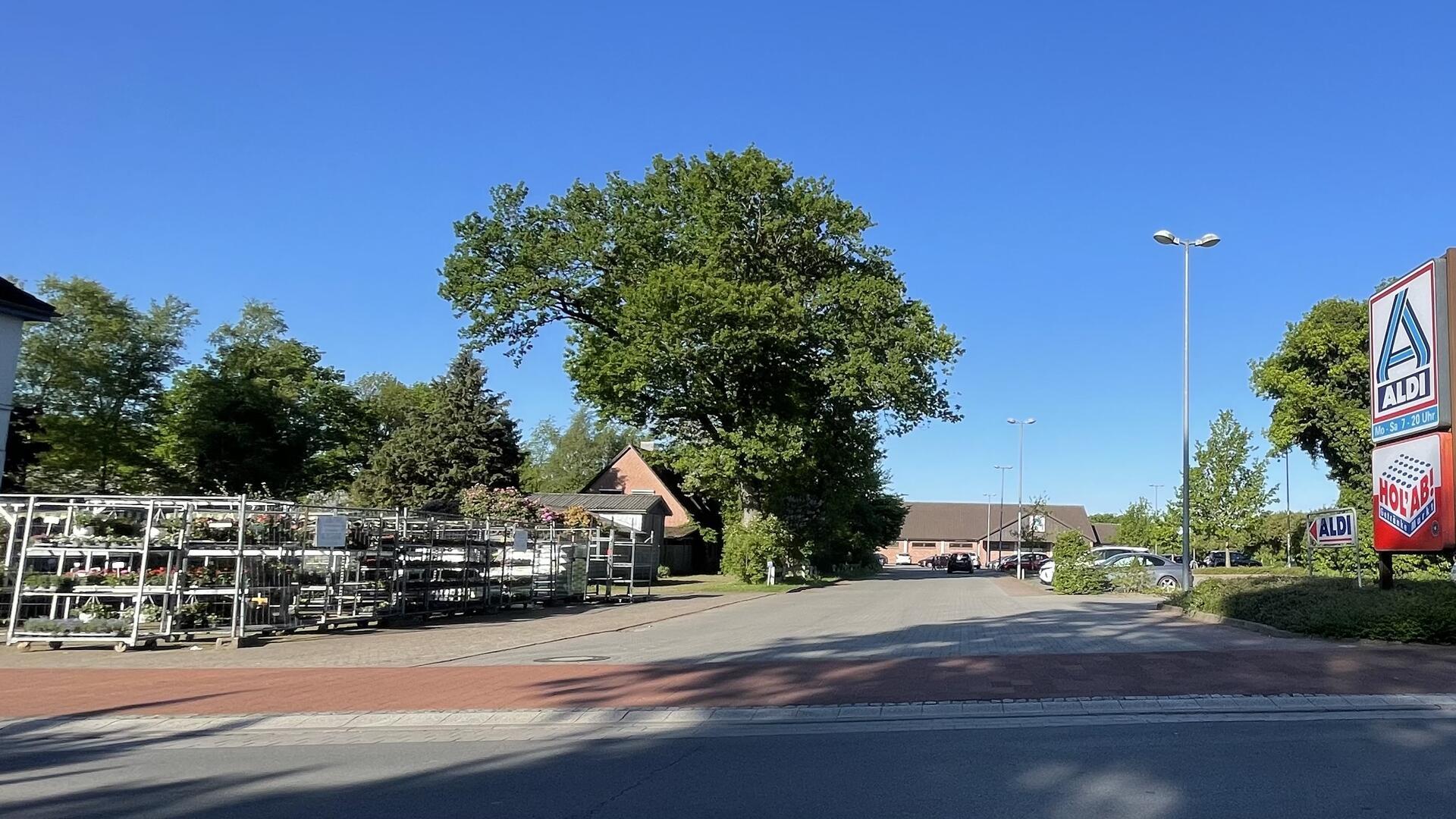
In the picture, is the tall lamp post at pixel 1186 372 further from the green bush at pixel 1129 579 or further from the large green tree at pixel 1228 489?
the large green tree at pixel 1228 489

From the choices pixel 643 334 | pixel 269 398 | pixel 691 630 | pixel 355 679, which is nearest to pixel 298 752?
pixel 355 679

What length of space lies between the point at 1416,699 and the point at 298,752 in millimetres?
10704

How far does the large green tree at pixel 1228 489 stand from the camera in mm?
47625

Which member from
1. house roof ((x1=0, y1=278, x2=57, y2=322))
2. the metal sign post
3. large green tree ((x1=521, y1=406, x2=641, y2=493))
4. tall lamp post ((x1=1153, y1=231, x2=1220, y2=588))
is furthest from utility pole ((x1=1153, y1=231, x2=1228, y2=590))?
large green tree ((x1=521, y1=406, x2=641, y2=493))

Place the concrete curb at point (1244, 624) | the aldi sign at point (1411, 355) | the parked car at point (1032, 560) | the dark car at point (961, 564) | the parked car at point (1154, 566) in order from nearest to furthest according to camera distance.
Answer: the aldi sign at point (1411, 355) → the concrete curb at point (1244, 624) → the parked car at point (1154, 566) → the parked car at point (1032, 560) → the dark car at point (961, 564)

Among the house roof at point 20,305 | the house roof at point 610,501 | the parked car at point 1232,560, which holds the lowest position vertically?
the parked car at point 1232,560

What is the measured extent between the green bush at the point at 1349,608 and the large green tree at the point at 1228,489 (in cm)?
2941

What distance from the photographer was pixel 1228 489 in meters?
47.9

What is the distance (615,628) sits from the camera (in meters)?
20.7

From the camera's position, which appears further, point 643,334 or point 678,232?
point 678,232

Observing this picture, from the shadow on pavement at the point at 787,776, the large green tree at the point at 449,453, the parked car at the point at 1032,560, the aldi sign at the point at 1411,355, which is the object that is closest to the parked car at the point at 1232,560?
the parked car at the point at 1032,560

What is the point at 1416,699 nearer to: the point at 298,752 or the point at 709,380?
the point at 298,752

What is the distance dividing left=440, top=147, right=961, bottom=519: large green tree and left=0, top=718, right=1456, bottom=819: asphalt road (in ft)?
92.7

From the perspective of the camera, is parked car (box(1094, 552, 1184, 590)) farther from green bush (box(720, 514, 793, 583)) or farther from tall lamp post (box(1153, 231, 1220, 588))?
green bush (box(720, 514, 793, 583))
